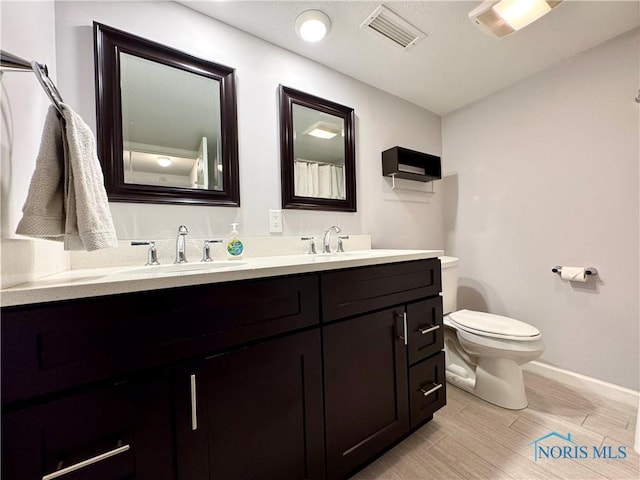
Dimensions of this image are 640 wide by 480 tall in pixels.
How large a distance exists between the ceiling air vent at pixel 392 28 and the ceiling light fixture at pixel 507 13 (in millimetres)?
290

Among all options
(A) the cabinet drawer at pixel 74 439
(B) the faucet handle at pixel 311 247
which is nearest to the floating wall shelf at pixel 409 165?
(B) the faucet handle at pixel 311 247

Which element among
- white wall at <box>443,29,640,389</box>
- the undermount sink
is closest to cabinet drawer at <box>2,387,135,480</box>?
the undermount sink

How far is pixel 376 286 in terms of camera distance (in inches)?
41.7

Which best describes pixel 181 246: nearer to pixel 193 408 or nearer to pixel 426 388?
pixel 193 408

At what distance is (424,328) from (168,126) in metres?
1.53

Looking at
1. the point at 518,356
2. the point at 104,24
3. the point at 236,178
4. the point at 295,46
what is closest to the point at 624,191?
the point at 518,356

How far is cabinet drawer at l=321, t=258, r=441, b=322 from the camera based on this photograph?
94cm

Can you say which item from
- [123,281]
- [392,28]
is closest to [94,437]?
[123,281]

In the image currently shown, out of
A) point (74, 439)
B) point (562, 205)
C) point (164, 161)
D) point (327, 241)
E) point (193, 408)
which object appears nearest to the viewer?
point (74, 439)

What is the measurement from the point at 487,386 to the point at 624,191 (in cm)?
137

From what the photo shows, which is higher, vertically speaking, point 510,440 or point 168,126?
point 168,126

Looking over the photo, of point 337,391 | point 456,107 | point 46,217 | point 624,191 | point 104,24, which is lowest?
point 337,391

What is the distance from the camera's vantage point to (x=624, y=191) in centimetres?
148

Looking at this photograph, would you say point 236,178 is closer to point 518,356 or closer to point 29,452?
point 29,452
